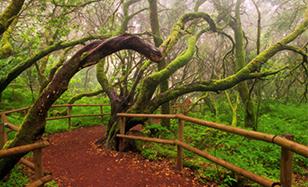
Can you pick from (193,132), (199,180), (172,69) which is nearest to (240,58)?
(193,132)

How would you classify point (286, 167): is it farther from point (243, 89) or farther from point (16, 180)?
point (243, 89)

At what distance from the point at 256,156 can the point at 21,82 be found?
13.6 m

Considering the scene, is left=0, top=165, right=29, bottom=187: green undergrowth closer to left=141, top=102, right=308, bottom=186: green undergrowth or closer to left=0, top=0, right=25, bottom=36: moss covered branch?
left=141, top=102, right=308, bottom=186: green undergrowth

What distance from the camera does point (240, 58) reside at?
12328 mm

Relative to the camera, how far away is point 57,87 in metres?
5.09

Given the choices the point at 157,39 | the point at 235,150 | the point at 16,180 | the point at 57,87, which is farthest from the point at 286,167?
the point at 157,39

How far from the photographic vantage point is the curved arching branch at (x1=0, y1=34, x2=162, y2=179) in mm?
4875

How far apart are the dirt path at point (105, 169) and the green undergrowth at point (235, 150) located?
0.42 meters

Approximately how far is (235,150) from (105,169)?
3644 mm

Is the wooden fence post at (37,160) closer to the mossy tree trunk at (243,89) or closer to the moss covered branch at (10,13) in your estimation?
the moss covered branch at (10,13)

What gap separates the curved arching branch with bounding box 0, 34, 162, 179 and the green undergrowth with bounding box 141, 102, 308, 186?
122 inches

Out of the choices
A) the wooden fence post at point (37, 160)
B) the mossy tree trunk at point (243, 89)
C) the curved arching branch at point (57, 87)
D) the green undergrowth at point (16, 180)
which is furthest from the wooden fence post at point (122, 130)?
the mossy tree trunk at point (243, 89)

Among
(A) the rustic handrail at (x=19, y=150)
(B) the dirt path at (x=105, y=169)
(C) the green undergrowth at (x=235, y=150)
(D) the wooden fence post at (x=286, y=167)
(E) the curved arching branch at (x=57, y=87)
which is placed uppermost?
(E) the curved arching branch at (x=57, y=87)

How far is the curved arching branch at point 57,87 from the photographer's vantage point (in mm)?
4875
